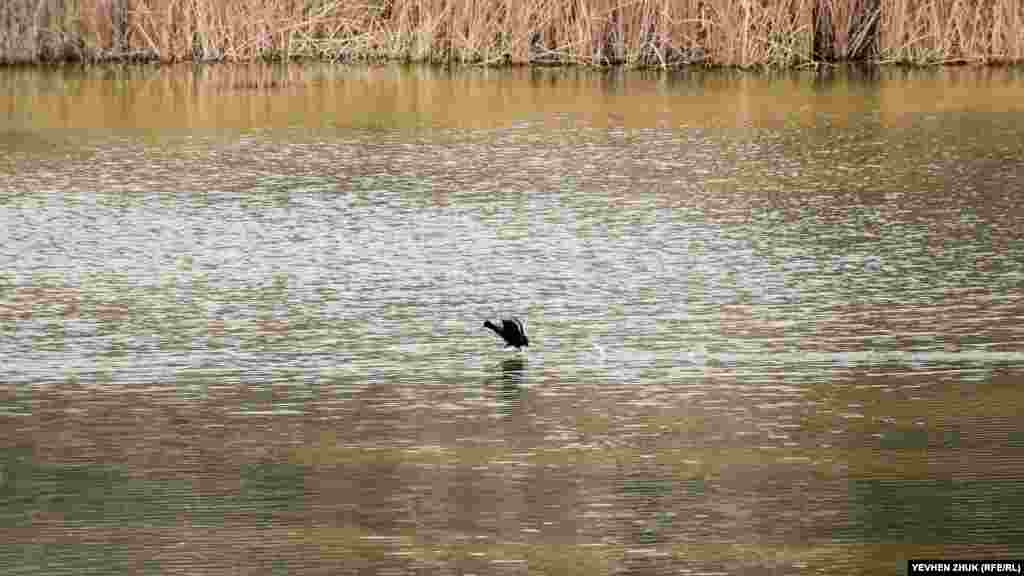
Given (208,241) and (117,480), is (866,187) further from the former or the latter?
(117,480)

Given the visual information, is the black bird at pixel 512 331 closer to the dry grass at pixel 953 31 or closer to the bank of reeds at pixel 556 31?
the bank of reeds at pixel 556 31

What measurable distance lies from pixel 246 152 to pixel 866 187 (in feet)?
10.8

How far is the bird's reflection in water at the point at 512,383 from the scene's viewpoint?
5.76m

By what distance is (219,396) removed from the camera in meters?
5.81

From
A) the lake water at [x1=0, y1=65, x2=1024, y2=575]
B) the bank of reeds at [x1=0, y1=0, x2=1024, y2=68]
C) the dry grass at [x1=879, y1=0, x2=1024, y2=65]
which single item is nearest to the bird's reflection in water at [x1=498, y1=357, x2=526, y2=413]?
the lake water at [x1=0, y1=65, x2=1024, y2=575]

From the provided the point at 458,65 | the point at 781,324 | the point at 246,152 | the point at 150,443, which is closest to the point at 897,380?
the point at 781,324

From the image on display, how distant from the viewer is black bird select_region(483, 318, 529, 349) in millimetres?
6309

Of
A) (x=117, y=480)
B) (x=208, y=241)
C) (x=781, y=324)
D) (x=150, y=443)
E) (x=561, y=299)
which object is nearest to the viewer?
(x=117, y=480)

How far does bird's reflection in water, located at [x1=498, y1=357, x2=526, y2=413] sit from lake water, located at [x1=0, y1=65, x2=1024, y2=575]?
0.05ft

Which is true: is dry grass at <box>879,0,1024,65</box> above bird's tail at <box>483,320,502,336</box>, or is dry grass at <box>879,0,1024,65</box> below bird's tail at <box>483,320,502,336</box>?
above

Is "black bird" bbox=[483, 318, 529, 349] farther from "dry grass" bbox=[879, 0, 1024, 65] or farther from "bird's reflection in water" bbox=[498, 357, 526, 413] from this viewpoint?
"dry grass" bbox=[879, 0, 1024, 65]

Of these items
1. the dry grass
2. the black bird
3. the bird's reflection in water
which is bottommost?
the bird's reflection in water

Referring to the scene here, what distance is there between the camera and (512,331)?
249 inches

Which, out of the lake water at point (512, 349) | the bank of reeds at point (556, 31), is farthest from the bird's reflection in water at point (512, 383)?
the bank of reeds at point (556, 31)
